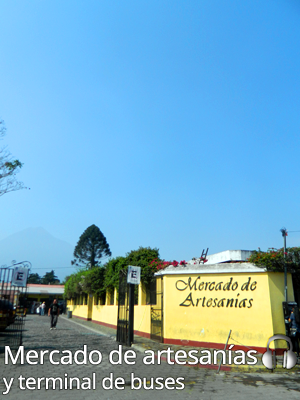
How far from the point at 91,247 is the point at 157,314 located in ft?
176

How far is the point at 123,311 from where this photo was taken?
13.3 m

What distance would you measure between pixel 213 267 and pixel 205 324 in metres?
2.06

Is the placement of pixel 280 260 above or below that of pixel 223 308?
above

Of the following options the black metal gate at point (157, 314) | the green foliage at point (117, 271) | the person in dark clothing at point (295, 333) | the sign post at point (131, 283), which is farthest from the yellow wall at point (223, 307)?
the green foliage at point (117, 271)

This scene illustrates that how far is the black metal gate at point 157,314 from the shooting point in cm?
1334

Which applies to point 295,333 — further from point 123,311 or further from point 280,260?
point 123,311

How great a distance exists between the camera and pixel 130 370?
27.3ft

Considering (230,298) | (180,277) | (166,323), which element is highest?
(180,277)

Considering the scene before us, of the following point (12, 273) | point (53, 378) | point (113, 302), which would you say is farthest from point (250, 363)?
point (113, 302)

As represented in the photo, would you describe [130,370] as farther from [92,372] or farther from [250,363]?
[250,363]

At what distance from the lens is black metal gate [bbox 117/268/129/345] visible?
12812 mm

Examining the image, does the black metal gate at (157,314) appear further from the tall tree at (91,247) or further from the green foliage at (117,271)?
the tall tree at (91,247)

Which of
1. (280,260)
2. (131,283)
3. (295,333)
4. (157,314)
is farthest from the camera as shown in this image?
(157,314)

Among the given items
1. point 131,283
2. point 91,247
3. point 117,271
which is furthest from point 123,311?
point 91,247
